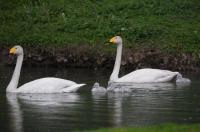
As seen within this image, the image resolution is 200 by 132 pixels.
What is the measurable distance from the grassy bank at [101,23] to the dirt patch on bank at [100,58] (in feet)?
2.08

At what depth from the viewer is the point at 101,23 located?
32125 mm

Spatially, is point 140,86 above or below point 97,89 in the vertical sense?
below

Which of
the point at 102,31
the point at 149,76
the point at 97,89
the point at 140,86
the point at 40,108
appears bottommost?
the point at 140,86

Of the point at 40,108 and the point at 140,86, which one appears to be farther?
the point at 140,86

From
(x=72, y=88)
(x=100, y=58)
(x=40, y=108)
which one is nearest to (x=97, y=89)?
(x=72, y=88)

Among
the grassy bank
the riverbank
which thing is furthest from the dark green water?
the grassy bank

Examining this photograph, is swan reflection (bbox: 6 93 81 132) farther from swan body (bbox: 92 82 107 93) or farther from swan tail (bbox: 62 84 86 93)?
swan body (bbox: 92 82 107 93)

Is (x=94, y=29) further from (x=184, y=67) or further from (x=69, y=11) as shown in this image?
(x=184, y=67)

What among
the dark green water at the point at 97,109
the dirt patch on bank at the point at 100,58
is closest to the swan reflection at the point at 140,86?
the dark green water at the point at 97,109

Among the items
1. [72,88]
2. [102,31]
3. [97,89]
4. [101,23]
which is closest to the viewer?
[97,89]

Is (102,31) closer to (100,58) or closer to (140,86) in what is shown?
(100,58)

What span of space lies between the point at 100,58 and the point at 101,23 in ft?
11.8

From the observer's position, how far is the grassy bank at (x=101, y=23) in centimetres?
3031

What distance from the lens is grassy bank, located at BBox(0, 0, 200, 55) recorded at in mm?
30312
